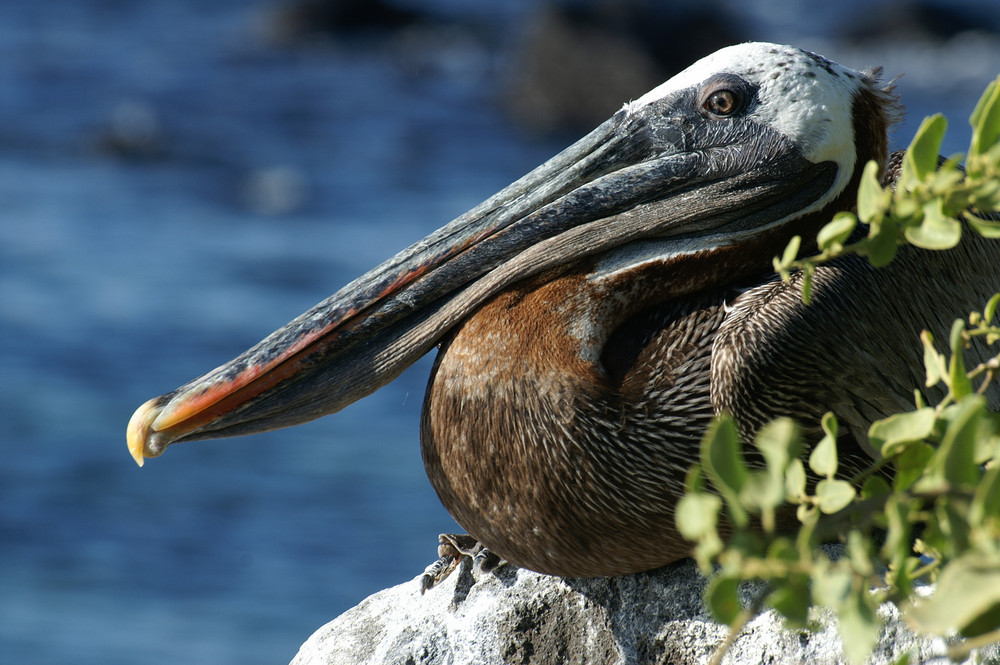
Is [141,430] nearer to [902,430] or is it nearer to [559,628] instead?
[559,628]

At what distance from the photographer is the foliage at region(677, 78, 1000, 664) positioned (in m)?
1.41

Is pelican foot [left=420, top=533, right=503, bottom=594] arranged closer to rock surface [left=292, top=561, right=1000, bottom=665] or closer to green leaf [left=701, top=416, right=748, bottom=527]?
rock surface [left=292, top=561, right=1000, bottom=665]

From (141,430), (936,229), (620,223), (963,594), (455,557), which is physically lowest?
(963,594)

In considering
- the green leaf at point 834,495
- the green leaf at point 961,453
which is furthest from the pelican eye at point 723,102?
the green leaf at point 961,453

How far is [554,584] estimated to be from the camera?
397cm

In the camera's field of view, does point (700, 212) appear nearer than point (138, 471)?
Yes

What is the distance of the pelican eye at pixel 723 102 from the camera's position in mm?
3627

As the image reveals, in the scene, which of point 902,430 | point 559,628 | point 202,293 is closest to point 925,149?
A: point 902,430

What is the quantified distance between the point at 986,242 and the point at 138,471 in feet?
31.9

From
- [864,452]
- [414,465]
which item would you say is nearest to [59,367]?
[414,465]

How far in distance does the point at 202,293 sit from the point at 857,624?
13570 mm

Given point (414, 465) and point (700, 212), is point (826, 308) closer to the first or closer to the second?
point (700, 212)

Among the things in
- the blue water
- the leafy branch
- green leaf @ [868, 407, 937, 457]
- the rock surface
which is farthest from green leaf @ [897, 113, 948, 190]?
the blue water

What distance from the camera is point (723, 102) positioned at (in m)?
3.64
